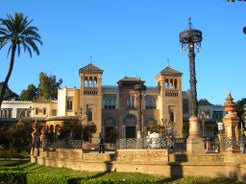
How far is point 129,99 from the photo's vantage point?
63156mm

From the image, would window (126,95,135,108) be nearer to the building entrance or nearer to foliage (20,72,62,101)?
the building entrance

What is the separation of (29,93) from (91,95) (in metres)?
26.6

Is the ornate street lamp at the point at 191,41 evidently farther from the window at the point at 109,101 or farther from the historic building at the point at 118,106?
the window at the point at 109,101

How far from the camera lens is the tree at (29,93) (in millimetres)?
80719

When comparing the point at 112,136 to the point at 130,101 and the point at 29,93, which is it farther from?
the point at 29,93

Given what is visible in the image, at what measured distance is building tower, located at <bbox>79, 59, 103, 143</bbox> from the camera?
59.1 m

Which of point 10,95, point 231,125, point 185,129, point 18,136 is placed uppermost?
point 10,95

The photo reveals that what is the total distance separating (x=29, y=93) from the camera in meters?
81.0

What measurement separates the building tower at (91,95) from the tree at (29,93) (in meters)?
24.5

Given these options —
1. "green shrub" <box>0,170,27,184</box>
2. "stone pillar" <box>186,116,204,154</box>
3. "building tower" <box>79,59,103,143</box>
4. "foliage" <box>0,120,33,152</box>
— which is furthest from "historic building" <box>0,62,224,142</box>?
"green shrub" <box>0,170,27,184</box>

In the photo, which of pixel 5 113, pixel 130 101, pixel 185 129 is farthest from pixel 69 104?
pixel 185 129

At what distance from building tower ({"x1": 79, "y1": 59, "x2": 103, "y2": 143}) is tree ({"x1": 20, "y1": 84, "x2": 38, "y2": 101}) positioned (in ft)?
80.4

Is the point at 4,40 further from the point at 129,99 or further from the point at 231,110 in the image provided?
the point at 129,99

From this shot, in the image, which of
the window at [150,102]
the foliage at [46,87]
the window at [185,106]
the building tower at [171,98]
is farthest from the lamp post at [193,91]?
the foliage at [46,87]
